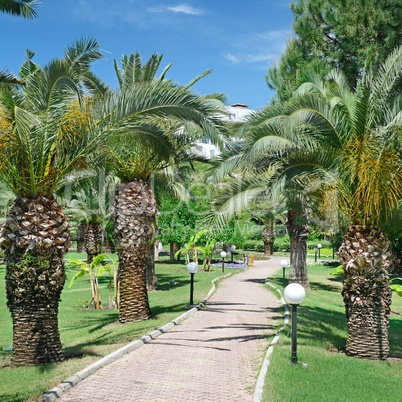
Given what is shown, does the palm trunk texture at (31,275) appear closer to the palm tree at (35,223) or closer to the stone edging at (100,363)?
the palm tree at (35,223)

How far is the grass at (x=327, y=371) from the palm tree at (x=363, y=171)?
714mm

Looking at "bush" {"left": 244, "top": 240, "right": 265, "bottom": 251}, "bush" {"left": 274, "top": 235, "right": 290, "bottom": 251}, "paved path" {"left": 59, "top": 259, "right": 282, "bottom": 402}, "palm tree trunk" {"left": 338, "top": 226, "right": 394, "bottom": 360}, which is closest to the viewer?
"paved path" {"left": 59, "top": 259, "right": 282, "bottom": 402}

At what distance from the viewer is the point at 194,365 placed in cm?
745

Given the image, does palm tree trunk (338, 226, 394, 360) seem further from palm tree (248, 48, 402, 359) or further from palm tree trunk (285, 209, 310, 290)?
palm tree trunk (285, 209, 310, 290)

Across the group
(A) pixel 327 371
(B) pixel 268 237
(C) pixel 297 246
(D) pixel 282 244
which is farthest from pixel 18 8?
(D) pixel 282 244

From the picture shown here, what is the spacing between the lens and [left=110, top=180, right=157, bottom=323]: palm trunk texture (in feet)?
38.0

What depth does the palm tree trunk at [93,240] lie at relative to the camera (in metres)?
26.9

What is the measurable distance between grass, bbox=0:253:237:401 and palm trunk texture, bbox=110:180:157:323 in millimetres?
551

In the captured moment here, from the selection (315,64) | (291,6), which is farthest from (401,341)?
(291,6)

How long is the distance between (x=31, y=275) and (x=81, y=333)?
436cm

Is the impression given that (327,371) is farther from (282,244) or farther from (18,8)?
(282,244)

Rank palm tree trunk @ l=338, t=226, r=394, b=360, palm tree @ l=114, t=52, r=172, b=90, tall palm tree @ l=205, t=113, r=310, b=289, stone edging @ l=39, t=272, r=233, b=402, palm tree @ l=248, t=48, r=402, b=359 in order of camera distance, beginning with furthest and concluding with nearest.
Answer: palm tree @ l=114, t=52, r=172, b=90, tall palm tree @ l=205, t=113, r=310, b=289, palm tree trunk @ l=338, t=226, r=394, b=360, palm tree @ l=248, t=48, r=402, b=359, stone edging @ l=39, t=272, r=233, b=402

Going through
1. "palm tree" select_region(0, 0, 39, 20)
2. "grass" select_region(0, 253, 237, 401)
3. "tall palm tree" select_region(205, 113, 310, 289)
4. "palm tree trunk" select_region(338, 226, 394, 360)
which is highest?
"palm tree" select_region(0, 0, 39, 20)

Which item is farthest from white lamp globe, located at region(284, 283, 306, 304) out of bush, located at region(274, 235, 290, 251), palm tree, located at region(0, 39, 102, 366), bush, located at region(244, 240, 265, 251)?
bush, located at region(244, 240, 265, 251)
